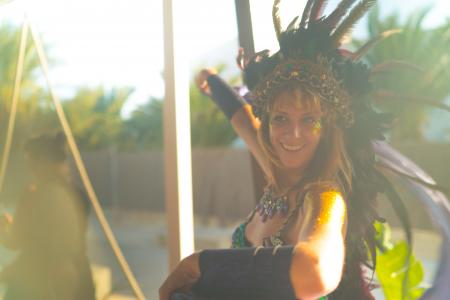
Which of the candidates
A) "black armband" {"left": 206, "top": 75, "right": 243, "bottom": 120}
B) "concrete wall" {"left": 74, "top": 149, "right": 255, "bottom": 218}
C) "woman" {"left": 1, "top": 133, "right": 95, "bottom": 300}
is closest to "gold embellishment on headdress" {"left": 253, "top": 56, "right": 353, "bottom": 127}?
"black armband" {"left": 206, "top": 75, "right": 243, "bottom": 120}

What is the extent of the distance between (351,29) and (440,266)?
557 mm

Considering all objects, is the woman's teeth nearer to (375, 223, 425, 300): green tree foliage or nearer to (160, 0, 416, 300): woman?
(160, 0, 416, 300): woman

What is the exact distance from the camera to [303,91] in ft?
2.78

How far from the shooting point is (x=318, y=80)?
843mm

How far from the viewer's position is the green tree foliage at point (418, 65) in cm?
101

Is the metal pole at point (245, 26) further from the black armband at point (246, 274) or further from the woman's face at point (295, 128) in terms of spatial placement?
the black armband at point (246, 274)

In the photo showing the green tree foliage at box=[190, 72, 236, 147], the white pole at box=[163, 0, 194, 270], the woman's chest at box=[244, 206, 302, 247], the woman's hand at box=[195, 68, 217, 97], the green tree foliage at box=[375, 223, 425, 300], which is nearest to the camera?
the woman's chest at box=[244, 206, 302, 247]

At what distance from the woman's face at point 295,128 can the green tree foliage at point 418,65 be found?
9.4 inches

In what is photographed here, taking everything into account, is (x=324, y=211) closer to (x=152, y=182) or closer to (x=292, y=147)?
(x=292, y=147)

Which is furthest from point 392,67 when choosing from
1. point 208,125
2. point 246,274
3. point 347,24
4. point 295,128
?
point 208,125

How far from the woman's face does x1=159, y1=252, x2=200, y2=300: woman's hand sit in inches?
11.0

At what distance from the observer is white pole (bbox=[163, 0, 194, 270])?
50.7 inches

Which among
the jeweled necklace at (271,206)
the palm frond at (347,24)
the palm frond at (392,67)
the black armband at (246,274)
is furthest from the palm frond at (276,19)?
the black armband at (246,274)

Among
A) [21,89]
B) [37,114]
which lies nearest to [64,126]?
[37,114]
